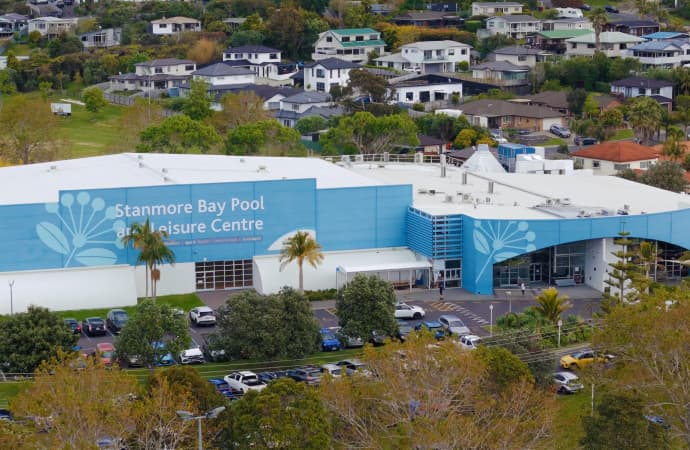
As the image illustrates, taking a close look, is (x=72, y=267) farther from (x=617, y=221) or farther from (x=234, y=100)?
(x=234, y=100)

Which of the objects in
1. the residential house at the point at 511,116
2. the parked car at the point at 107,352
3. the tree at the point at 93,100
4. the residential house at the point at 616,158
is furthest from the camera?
the tree at the point at 93,100

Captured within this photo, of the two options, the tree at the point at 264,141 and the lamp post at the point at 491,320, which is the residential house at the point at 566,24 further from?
the lamp post at the point at 491,320

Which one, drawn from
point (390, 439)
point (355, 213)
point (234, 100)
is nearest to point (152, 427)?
point (390, 439)

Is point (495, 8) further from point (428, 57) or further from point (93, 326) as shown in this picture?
point (93, 326)

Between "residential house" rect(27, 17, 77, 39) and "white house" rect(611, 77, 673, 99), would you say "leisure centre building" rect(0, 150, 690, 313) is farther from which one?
"residential house" rect(27, 17, 77, 39)

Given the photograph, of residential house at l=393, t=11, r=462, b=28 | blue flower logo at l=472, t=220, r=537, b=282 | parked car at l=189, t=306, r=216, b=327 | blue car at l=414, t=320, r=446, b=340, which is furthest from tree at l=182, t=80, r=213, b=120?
residential house at l=393, t=11, r=462, b=28

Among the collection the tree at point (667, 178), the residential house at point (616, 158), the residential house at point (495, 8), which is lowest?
the residential house at point (616, 158)

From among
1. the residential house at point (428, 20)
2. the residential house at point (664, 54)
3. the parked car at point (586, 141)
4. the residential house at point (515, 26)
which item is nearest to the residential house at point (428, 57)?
the residential house at point (515, 26)
